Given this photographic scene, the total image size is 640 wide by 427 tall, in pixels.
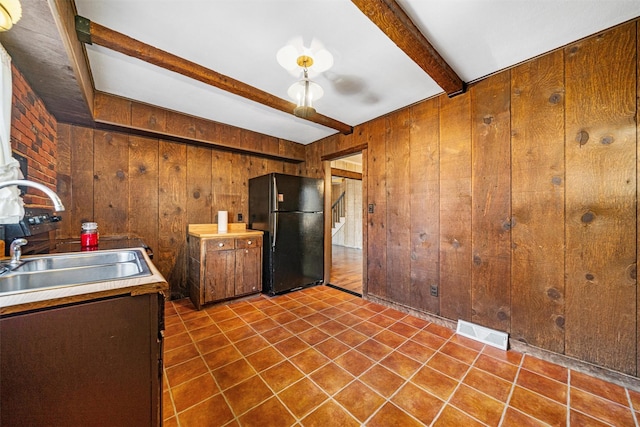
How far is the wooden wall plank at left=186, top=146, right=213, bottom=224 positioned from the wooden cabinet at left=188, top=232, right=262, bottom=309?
14.8 inches

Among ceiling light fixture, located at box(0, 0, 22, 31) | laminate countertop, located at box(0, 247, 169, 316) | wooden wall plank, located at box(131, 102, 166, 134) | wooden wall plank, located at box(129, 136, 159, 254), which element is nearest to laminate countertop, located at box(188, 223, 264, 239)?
wooden wall plank, located at box(129, 136, 159, 254)

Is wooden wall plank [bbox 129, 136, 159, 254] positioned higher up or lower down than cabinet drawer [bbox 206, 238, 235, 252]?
higher up

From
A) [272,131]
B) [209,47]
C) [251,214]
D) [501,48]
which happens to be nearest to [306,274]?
[251,214]

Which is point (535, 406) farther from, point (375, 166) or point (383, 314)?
point (375, 166)

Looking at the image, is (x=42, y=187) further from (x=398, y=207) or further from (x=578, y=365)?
(x=578, y=365)

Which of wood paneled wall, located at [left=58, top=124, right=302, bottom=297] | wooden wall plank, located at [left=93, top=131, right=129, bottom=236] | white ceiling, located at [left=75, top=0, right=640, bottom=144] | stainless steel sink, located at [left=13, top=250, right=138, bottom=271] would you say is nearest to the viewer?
stainless steel sink, located at [left=13, top=250, right=138, bottom=271]

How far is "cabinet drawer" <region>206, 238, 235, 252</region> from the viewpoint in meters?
2.70

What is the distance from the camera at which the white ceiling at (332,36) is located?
4.55ft

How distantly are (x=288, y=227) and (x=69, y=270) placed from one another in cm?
219

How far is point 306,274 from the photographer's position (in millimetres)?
3461

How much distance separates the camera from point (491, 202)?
2039 mm

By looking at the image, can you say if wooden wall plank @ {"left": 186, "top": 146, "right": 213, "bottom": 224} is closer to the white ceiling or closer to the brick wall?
the white ceiling

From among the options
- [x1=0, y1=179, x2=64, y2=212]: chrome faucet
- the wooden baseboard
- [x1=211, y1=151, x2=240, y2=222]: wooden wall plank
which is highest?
[x1=211, y1=151, x2=240, y2=222]: wooden wall plank

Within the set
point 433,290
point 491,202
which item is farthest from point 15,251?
point 491,202
